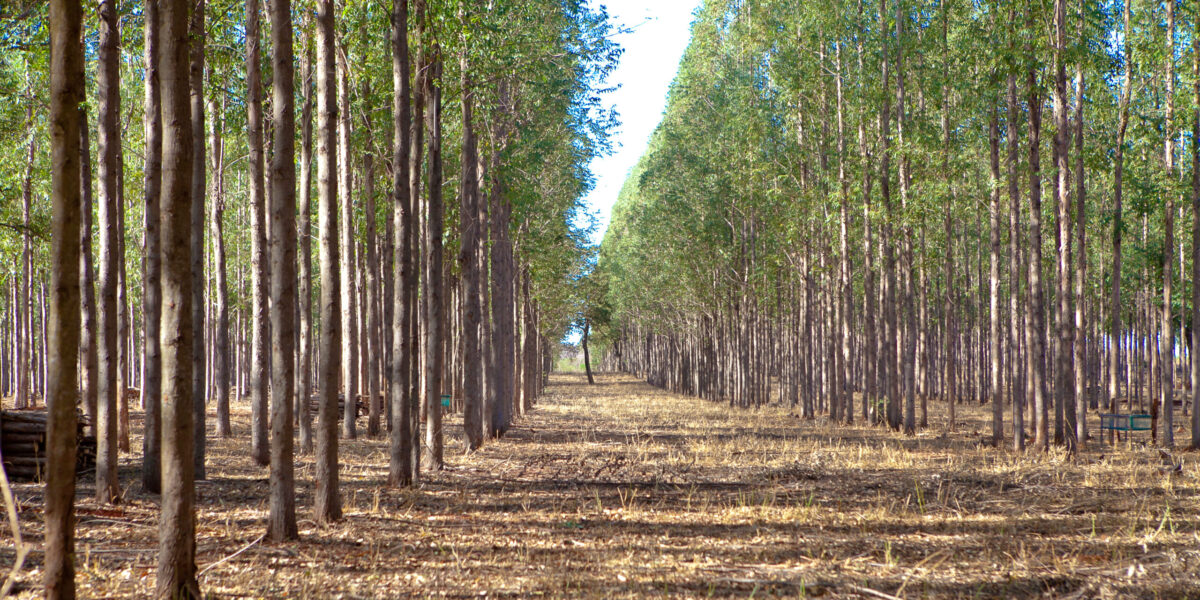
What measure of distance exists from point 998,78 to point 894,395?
8.22 metres

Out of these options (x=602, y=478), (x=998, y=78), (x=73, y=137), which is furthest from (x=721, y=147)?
(x=73, y=137)

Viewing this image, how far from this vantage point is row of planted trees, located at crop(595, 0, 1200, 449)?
1623 cm

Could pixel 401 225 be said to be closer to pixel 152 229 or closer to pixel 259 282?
pixel 152 229

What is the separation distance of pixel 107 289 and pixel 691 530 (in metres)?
6.49

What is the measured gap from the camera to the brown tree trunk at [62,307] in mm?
4672

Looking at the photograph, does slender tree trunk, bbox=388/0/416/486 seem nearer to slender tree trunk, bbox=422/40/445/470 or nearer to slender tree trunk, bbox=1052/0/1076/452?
slender tree trunk, bbox=422/40/445/470

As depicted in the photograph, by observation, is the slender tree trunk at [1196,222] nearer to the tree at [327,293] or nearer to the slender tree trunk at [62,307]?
the tree at [327,293]

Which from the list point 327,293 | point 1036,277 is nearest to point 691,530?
point 327,293

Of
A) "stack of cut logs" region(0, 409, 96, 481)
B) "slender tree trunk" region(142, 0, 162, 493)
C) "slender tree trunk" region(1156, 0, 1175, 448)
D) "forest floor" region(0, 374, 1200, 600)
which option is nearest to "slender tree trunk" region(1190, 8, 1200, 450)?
"slender tree trunk" region(1156, 0, 1175, 448)

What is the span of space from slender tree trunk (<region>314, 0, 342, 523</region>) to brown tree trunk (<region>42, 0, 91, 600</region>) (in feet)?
11.2

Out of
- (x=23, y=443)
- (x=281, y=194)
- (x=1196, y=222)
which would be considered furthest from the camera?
(x=1196, y=222)

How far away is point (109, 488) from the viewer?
946 cm

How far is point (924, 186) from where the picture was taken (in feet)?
60.1

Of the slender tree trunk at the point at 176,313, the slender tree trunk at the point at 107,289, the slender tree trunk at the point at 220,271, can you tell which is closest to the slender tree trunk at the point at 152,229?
the slender tree trunk at the point at 107,289
